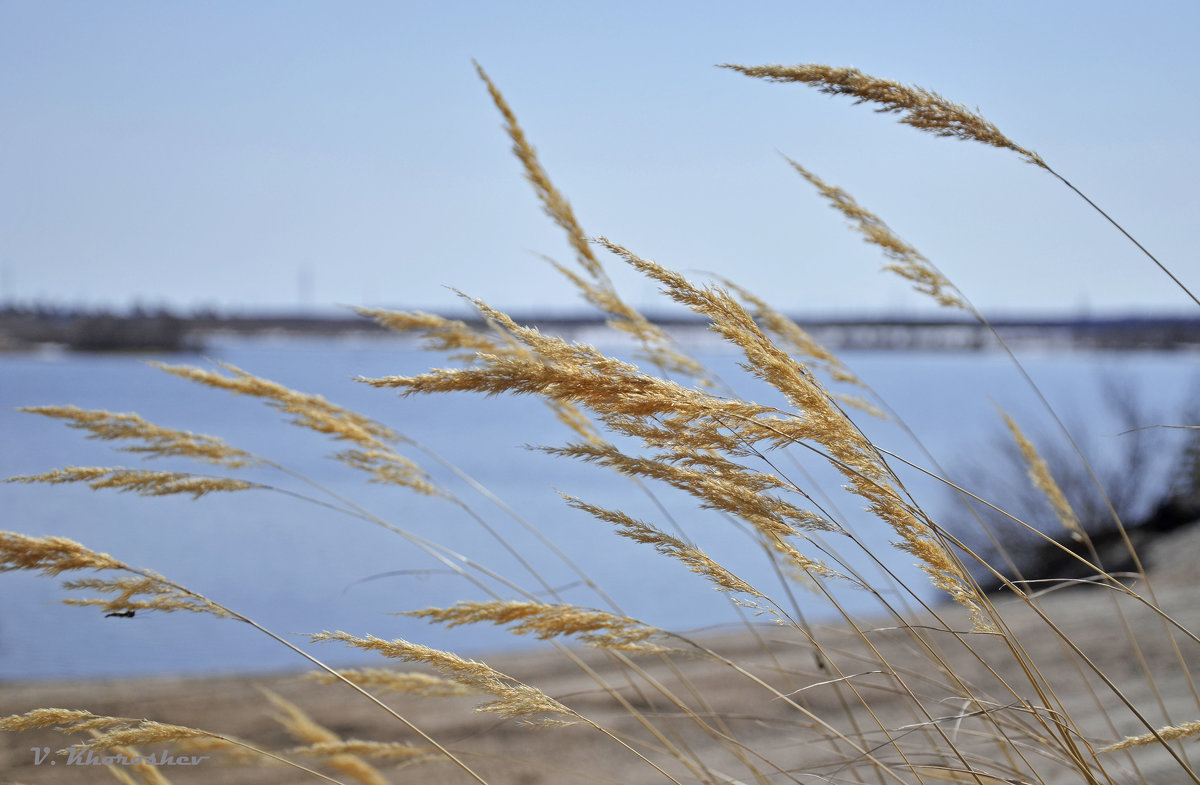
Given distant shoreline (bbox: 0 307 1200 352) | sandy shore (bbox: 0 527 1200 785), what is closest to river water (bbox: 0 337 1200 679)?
sandy shore (bbox: 0 527 1200 785)

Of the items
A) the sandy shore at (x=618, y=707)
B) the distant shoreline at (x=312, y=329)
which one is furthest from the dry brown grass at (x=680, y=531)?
the distant shoreline at (x=312, y=329)

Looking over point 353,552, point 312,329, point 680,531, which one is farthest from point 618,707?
point 312,329

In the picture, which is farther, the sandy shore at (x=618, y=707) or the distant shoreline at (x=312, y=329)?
the distant shoreline at (x=312, y=329)

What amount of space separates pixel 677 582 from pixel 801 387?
10405 millimetres

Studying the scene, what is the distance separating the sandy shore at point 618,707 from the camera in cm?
353

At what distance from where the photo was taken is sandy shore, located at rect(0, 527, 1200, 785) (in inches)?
139

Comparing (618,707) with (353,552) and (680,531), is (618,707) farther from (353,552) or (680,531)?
(353,552)

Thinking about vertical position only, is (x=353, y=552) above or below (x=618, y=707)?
below

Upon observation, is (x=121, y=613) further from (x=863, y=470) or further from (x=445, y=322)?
(x=863, y=470)

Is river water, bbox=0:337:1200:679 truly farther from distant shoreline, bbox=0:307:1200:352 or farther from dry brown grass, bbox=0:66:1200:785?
distant shoreline, bbox=0:307:1200:352

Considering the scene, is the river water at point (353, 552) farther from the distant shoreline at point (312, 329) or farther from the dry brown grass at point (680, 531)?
the distant shoreline at point (312, 329)

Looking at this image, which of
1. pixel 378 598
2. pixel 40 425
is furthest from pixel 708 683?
pixel 40 425

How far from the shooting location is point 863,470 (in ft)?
4.40

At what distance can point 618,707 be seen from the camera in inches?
180
